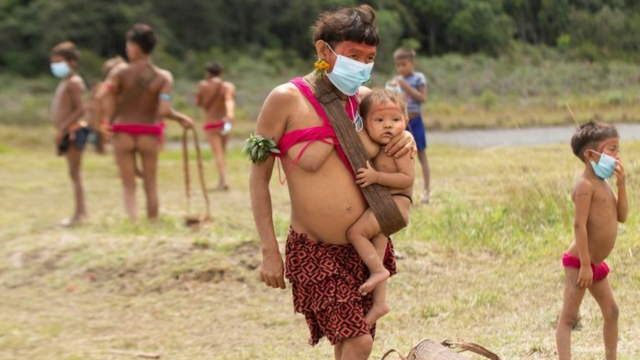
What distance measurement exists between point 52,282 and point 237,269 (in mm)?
1521

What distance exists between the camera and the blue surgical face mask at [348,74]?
3.81 metres

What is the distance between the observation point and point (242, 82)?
34719mm

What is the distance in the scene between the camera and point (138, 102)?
891 centimetres

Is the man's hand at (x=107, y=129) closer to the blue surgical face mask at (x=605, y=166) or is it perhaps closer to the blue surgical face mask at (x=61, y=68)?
the blue surgical face mask at (x=61, y=68)

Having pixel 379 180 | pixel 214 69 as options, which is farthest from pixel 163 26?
pixel 379 180

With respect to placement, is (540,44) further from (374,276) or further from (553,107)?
(374,276)

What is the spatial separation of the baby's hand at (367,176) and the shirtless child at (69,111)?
6.56m

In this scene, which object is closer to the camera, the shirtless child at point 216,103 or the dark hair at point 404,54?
the dark hair at point 404,54

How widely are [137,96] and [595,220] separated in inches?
218

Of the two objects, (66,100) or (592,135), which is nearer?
(592,135)

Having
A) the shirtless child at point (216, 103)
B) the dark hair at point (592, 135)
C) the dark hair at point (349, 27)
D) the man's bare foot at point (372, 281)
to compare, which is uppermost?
the dark hair at point (349, 27)

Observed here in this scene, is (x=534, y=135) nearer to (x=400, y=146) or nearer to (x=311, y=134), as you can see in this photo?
(x=400, y=146)

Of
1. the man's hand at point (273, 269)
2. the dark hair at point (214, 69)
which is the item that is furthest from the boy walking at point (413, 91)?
the man's hand at point (273, 269)

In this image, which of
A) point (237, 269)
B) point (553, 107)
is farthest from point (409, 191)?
point (553, 107)
